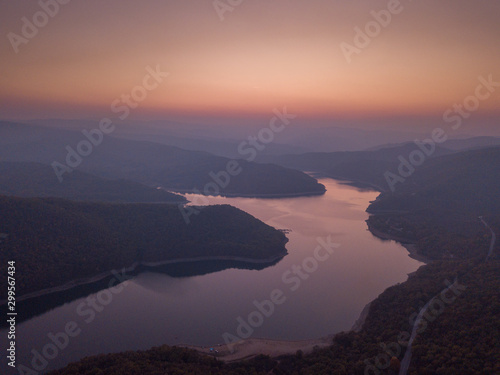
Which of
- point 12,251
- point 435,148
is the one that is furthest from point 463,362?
point 435,148

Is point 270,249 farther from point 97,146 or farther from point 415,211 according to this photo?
point 97,146

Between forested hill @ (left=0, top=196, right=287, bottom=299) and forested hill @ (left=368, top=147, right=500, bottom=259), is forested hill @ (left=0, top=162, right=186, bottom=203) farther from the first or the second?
forested hill @ (left=368, top=147, right=500, bottom=259)

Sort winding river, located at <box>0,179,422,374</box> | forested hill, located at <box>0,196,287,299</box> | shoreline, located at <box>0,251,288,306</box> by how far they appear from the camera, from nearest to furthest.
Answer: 1. winding river, located at <box>0,179,422,374</box>
2. shoreline, located at <box>0,251,288,306</box>
3. forested hill, located at <box>0,196,287,299</box>

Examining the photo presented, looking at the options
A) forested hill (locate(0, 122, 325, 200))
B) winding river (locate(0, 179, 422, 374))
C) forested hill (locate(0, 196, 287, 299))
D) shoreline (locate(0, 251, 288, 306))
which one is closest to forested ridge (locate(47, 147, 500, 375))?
winding river (locate(0, 179, 422, 374))

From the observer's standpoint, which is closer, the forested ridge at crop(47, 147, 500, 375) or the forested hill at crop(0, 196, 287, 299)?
the forested ridge at crop(47, 147, 500, 375)

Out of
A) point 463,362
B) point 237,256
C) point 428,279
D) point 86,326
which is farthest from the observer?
point 237,256
